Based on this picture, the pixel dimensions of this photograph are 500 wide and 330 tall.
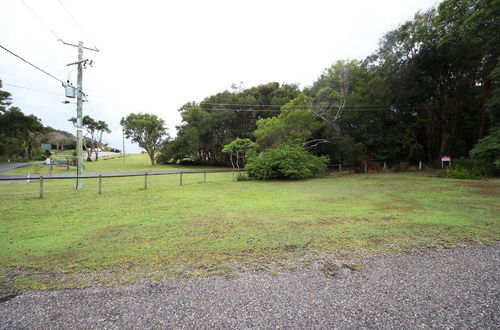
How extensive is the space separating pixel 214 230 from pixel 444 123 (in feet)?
83.9

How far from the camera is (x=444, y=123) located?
20.2m

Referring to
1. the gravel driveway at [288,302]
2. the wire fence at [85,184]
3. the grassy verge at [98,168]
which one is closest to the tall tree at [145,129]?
the grassy verge at [98,168]

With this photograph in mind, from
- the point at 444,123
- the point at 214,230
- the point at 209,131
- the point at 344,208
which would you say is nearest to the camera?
the point at 214,230

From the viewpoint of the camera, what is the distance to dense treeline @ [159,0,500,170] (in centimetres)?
1516

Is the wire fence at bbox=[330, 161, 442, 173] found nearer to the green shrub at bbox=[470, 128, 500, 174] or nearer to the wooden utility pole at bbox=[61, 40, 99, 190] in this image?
the green shrub at bbox=[470, 128, 500, 174]

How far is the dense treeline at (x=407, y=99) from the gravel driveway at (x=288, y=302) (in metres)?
13.1

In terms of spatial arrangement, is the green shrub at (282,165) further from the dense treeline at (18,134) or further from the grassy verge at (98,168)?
the dense treeline at (18,134)

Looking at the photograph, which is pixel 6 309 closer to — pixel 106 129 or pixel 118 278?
pixel 118 278

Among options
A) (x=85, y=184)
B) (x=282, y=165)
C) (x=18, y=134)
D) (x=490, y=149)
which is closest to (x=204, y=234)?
(x=282, y=165)

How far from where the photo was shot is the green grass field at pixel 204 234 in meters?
2.77

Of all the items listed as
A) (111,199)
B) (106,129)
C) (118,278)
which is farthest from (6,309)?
(106,129)

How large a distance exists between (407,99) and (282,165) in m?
13.9

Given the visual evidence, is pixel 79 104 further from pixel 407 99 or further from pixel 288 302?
pixel 407 99

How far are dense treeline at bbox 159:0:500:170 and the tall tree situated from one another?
19996mm
